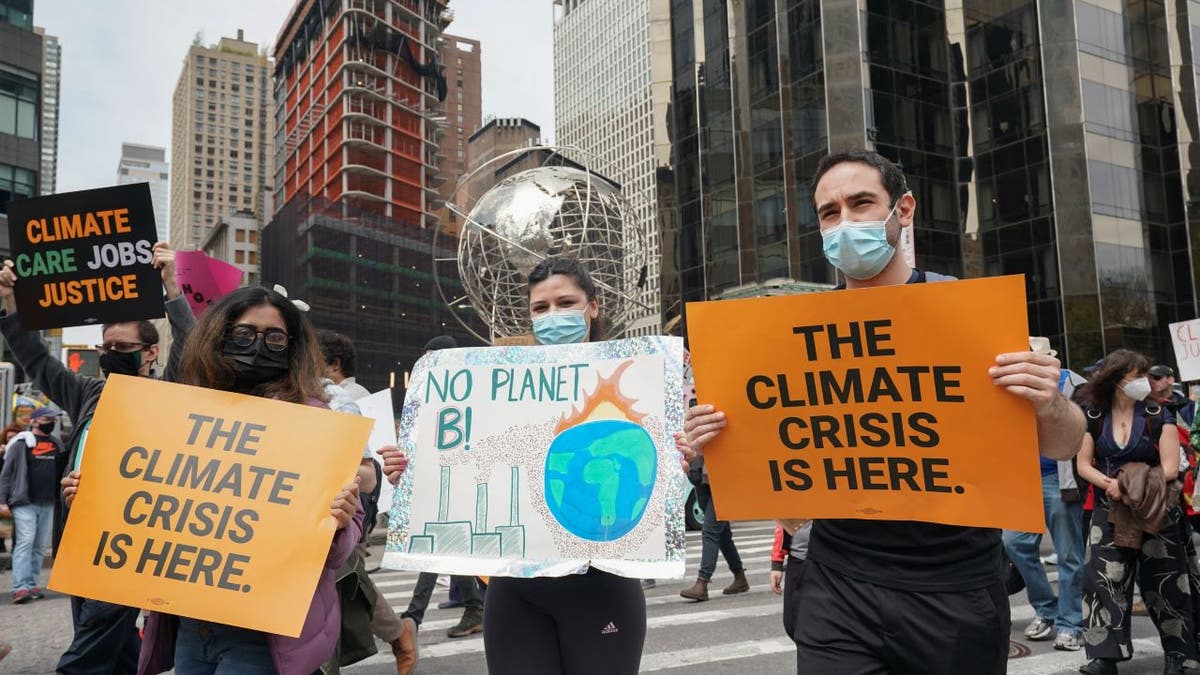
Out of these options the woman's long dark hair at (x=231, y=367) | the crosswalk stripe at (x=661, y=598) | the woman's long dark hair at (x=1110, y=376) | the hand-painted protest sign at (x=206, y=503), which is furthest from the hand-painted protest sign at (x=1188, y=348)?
the hand-painted protest sign at (x=206, y=503)

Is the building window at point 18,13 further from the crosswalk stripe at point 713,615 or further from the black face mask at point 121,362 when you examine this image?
the crosswalk stripe at point 713,615

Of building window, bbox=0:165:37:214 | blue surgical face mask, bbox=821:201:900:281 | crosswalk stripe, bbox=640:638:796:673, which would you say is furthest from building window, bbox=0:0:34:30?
blue surgical face mask, bbox=821:201:900:281

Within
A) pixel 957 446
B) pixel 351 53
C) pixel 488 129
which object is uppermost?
pixel 351 53

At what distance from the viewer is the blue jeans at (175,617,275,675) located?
249cm

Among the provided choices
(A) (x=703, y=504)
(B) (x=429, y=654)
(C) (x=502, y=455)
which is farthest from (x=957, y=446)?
(A) (x=703, y=504)

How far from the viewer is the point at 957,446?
239cm

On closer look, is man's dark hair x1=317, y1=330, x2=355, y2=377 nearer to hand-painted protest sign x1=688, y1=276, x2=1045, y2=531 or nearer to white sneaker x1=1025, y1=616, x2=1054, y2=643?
hand-painted protest sign x1=688, y1=276, x2=1045, y2=531

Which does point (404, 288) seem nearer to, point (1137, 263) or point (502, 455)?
point (1137, 263)

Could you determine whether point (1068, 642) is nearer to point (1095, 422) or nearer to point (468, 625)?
point (1095, 422)

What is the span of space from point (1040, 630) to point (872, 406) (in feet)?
16.8

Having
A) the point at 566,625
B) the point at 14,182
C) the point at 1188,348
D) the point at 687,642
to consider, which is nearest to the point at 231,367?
the point at 566,625

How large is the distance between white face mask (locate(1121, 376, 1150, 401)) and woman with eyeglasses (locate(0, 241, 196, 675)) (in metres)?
5.40

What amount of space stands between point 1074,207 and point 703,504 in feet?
90.1

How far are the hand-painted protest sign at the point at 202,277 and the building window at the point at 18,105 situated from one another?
137 feet
